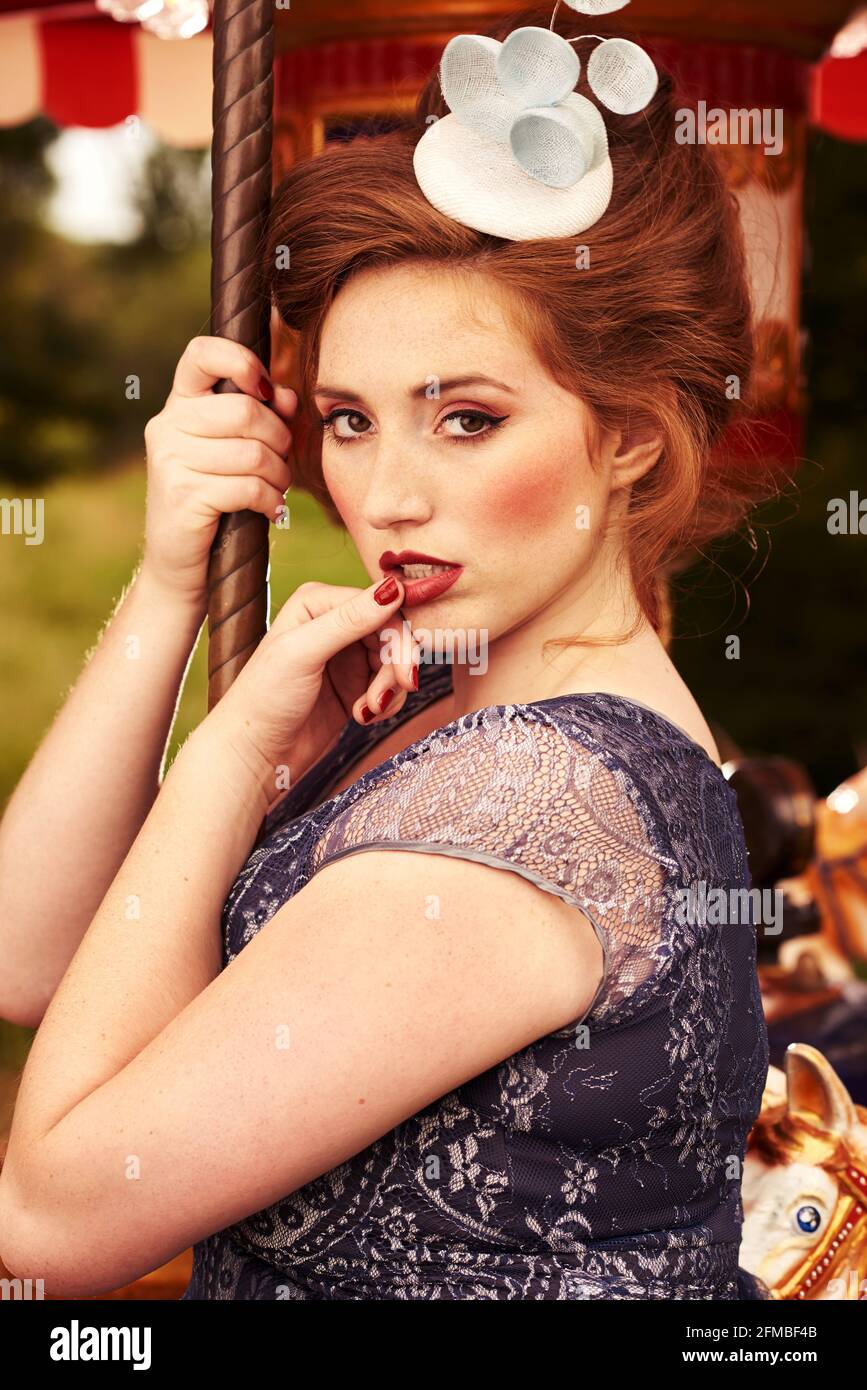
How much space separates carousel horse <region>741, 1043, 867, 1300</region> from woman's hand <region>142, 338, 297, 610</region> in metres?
0.78

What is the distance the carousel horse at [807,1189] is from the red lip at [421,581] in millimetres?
687

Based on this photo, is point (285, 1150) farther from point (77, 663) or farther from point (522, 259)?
point (77, 663)

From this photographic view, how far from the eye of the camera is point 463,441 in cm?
105

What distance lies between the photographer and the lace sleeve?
0.93 m

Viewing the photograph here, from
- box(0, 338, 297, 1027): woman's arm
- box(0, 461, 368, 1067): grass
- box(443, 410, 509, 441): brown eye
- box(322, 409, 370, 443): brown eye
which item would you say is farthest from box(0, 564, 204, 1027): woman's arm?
box(0, 461, 368, 1067): grass

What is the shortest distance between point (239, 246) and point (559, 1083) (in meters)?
0.68

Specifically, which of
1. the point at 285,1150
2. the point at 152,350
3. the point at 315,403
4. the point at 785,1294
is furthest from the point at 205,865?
the point at 152,350

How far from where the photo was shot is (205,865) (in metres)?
1.06

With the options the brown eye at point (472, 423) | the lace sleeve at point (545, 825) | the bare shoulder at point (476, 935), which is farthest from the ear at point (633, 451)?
the bare shoulder at point (476, 935)

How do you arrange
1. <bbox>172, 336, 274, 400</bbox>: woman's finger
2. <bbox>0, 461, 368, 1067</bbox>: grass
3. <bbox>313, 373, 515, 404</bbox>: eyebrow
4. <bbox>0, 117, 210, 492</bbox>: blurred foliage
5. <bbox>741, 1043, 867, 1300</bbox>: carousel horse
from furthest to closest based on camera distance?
1. <bbox>0, 117, 210, 492</bbox>: blurred foliage
2. <bbox>0, 461, 368, 1067</bbox>: grass
3. <bbox>741, 1043, 867, 1300</bbox>: carousel horse
4. <bbox>172, 336, 274, 400</bbox>: woman's finger
5. <bbox>313, 373, 515, 404</bbox>: eyebrow

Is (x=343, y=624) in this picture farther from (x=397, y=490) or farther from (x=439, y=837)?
(x=439, y=837)

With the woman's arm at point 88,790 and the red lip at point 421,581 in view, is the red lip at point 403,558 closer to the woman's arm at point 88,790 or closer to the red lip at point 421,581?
the red lip at point 421,581

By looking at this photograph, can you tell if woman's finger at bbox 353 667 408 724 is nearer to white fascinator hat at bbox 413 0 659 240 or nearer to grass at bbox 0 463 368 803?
white fascinator hat at bbox 413 0 659 240
